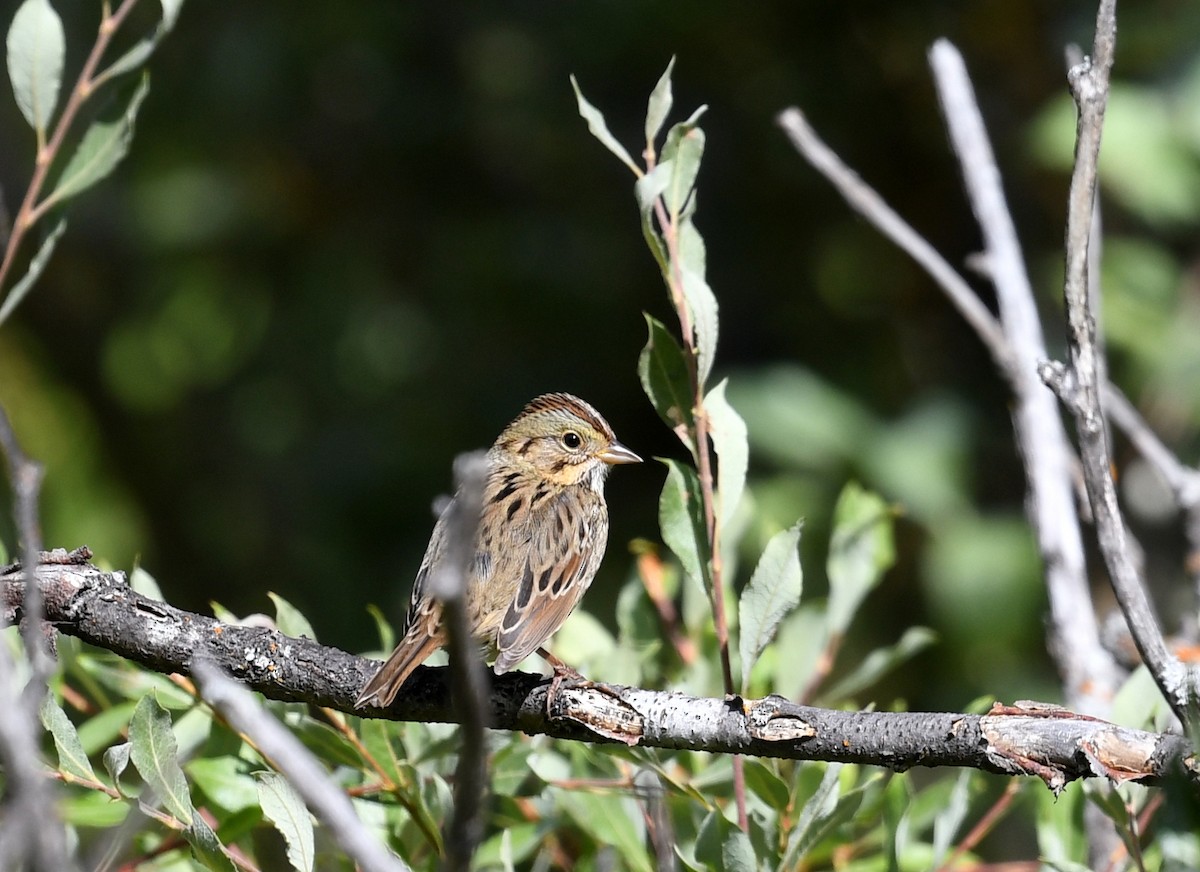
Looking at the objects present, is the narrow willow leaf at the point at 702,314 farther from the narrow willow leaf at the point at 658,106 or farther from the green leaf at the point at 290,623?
the green leaf at the point at 290,623

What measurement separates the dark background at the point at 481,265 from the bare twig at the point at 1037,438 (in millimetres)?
1557

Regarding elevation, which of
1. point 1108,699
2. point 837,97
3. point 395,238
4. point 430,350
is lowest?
point 1108,699

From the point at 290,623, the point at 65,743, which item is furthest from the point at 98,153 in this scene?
the point at 65,743

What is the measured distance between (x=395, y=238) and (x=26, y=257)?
1856 millimetres

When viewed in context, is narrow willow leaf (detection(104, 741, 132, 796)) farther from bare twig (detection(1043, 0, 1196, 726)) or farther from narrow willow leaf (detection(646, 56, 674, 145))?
bare twig (detection(1043, 0, 1196, 726))

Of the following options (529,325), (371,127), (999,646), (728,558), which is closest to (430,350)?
(529,325)

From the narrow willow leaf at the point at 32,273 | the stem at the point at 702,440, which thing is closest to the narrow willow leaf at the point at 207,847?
the stem at the point at 702,440

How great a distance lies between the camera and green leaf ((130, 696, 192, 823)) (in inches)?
73.7

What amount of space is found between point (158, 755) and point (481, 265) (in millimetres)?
4257

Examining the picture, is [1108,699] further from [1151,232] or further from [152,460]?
[152,460]

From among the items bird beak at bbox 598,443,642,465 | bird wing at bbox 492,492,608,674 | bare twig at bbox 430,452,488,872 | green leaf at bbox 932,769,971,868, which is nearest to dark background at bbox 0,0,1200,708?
bird beak at bbox 598,443,642,465

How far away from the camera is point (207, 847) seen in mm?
1866

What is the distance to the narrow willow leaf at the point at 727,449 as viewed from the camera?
2.10 meters

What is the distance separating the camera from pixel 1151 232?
468cm
